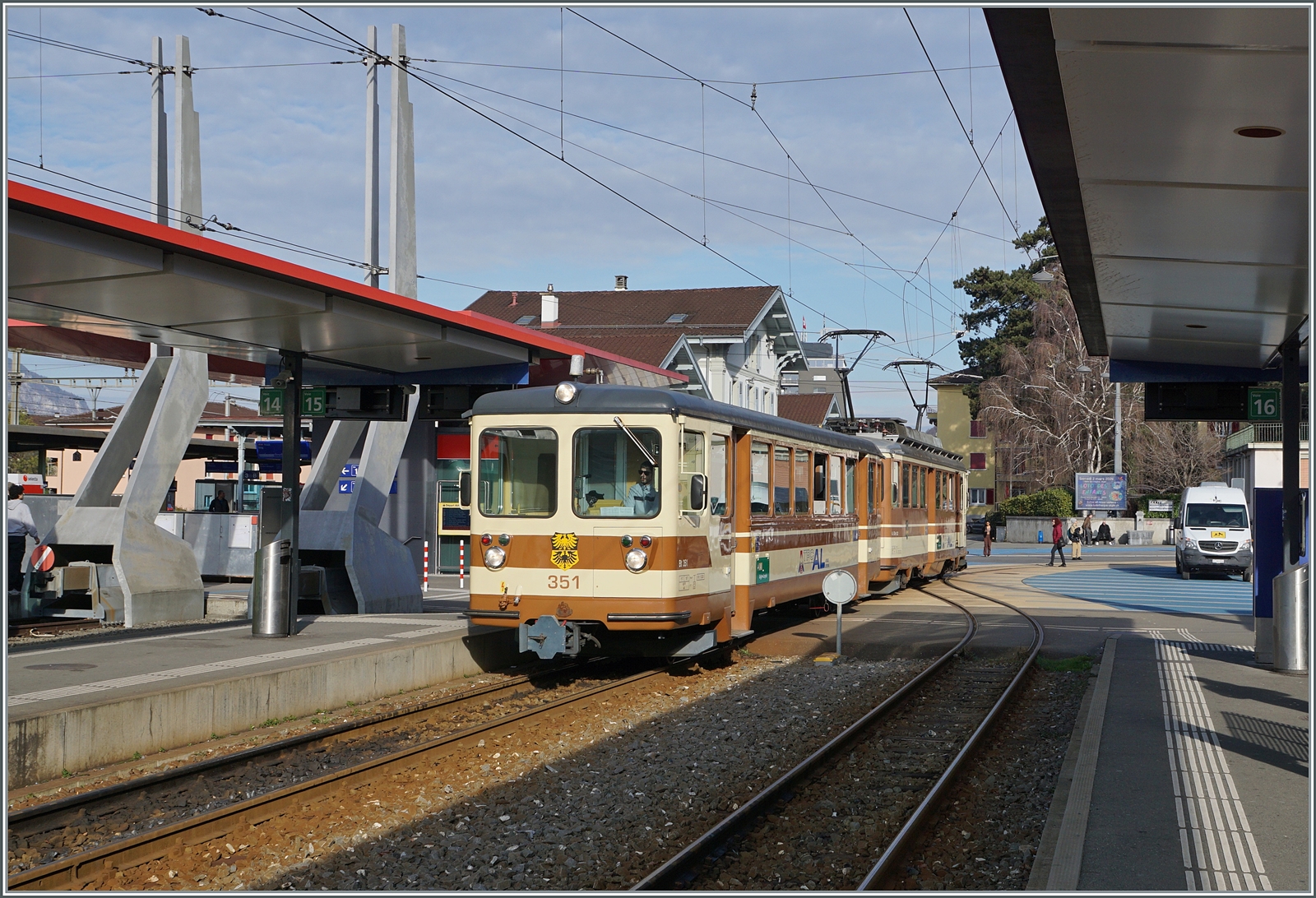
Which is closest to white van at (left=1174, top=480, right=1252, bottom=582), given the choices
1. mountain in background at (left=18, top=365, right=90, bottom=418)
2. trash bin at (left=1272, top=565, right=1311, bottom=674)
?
trash bin at (left=1272, top=565, right=1311, bottom=674)

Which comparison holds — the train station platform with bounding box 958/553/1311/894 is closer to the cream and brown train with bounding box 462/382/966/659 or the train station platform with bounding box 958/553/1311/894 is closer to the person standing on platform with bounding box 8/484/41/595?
the cream and brown train with bounding box 462/382/966/659

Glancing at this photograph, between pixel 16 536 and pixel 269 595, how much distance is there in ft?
16.2

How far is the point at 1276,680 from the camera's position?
11922 millimetres

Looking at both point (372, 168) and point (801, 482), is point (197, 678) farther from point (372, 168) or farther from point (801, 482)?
point (372, 168)

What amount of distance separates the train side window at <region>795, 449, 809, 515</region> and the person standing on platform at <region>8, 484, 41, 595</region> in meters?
9.98

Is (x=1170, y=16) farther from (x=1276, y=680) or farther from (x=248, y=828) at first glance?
(x=1276, y=680)

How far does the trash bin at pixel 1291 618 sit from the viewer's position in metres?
10.7

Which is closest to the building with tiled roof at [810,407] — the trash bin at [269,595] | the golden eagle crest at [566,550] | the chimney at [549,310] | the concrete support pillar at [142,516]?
the chimney at [549,310]

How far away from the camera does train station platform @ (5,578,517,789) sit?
822 centimetres

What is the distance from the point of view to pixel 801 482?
1524 centimetres

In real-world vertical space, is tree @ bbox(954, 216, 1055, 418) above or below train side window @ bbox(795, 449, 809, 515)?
above

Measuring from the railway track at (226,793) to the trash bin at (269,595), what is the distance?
3.12m

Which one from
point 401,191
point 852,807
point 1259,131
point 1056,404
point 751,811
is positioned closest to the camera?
point 1259,131

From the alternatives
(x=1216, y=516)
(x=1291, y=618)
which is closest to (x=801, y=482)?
(x=1291, y=618)
